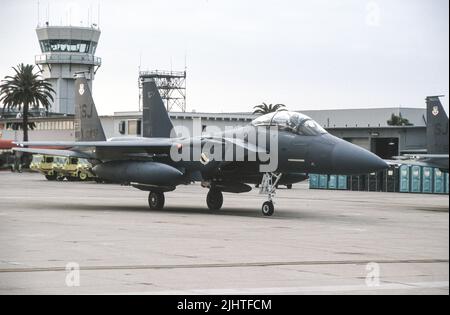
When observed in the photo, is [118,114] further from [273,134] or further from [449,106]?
[449,106]

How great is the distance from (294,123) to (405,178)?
31318 mm

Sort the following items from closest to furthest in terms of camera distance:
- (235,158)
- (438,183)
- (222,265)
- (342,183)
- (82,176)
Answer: (222,265), (235,158), (438,183), (342,183), (82,176)

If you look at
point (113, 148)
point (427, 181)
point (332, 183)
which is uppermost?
point (113, 148)

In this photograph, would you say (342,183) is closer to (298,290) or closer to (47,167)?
(47,167)

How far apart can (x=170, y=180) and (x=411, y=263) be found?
537 inches

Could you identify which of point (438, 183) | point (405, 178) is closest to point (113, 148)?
point (438, 183)

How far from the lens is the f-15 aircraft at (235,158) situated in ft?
74.6

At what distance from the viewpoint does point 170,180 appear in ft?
82.8

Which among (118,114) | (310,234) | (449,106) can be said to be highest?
(118,114)

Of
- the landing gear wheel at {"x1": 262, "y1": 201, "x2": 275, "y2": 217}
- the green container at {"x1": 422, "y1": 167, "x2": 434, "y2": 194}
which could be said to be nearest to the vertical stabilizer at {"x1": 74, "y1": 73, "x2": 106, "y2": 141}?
the landing gear wheel at {"x1": 262, "y1": 201, "x2": 275, "y2": 217}

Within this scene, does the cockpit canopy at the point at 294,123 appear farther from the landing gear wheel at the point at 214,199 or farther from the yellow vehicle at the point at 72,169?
the yellow vehicle at the point at 72,169

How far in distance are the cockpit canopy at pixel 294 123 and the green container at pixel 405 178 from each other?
30549 millimetres

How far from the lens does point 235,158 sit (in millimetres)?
24234
